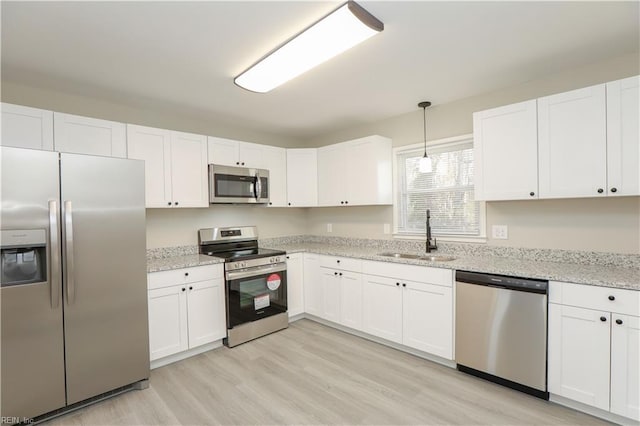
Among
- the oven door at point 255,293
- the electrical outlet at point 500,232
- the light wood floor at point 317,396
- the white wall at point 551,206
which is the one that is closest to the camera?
the light wood floor at point 317,396

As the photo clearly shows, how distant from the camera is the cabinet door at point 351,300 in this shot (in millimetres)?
3295

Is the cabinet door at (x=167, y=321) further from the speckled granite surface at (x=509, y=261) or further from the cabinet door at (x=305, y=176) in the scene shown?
the cabinet door at (x=305, y=176)

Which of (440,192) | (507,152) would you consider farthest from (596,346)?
(440,192)

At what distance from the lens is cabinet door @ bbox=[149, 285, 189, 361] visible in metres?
2.68

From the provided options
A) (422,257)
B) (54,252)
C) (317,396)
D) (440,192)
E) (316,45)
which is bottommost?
(317,396)

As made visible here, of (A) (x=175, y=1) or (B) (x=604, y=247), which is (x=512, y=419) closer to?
(B) (x=604, y=247)

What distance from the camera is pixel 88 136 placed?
2639mm

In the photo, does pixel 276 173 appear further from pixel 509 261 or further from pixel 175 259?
pixel 509 261

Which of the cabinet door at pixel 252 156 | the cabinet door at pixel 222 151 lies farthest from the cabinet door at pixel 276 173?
the cabinet door at pixel 222 151

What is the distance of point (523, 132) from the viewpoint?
8.18 feet

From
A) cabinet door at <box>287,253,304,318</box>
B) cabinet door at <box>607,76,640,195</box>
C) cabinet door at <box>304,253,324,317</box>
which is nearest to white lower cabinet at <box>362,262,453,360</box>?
cabinet door at <box>304,253,324,317</box>

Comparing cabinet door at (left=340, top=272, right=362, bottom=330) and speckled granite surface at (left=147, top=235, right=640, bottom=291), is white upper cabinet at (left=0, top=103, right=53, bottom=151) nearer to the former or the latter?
speckled granite surface at (left=147, top=235, right=640, bottom=291)

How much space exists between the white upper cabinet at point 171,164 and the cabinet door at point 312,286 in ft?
4.54

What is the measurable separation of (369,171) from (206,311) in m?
2.27
